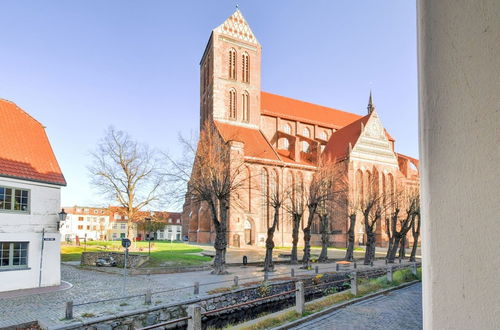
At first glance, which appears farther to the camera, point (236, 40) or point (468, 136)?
point (236, 40)

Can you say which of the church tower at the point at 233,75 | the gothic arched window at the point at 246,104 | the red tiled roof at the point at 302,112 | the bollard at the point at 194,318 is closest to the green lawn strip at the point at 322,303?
the bollard at the point at 194,318

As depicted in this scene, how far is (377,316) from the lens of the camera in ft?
35.2

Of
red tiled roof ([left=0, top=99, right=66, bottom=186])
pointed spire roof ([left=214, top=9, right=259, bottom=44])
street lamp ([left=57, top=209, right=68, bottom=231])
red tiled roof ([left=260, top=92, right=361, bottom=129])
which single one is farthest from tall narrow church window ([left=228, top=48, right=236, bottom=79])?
street lamp ([left=57, top=209, right=68, bottom=231])

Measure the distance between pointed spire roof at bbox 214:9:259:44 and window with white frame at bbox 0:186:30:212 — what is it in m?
38.7

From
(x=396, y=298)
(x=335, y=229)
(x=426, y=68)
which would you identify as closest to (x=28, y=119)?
(x=396, y=298)

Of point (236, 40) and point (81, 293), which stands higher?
point (236, 40)

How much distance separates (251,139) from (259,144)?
132cm

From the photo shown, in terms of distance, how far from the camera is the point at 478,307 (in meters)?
1.01

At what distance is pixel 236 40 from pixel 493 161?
52.9 metres

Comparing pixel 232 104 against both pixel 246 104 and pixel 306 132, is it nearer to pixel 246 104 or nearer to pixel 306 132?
pixel 246 104

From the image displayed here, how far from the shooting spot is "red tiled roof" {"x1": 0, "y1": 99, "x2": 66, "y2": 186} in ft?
55.6

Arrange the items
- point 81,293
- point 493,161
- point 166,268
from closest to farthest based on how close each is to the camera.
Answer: point 493,161, point 81,293, point 166,268

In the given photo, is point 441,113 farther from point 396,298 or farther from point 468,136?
point 396,298

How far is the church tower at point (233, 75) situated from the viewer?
160ft
